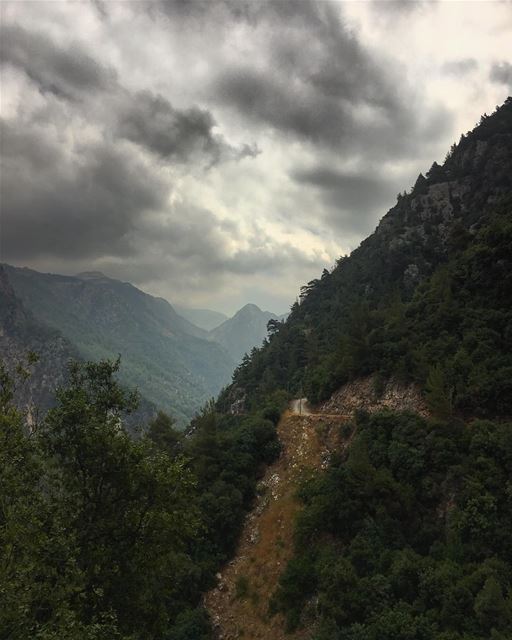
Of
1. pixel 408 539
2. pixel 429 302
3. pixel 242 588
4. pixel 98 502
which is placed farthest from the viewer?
pixel 429 302

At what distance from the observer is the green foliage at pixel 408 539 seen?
872 inches

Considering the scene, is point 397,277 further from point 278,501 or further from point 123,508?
point 123,508

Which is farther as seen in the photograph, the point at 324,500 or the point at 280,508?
the point at 280,508

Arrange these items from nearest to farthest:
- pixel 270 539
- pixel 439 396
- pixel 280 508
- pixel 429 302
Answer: pixel 439 396
pixel 270 539
pixel 280 508
pixel 429 302

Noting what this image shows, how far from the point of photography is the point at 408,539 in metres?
29.1

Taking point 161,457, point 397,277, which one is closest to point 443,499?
point 161,457

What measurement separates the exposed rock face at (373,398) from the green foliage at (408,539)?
3.52 meters

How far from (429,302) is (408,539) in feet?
91.9

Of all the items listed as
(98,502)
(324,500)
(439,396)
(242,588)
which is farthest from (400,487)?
(98,502)

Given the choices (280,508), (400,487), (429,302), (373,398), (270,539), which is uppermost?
(429,302)

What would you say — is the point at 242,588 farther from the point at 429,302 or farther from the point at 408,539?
the point at 429,302

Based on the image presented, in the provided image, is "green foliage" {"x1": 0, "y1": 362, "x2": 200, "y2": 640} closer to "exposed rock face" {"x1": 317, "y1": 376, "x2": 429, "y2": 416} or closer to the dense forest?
the dense forest

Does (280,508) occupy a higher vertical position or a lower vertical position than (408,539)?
lower

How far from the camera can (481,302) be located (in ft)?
142
